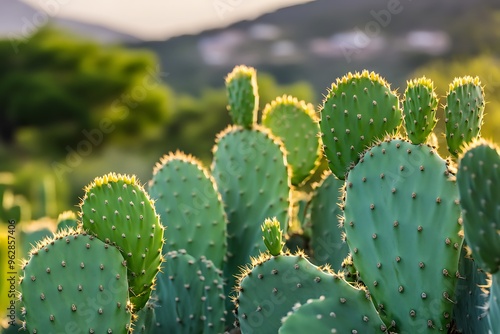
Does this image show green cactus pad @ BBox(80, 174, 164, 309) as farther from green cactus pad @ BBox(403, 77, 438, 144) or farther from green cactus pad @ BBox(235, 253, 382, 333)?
green cactus pad @ BBox(403, 77, 438, 144)

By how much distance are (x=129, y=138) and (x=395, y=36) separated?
9.03 meters

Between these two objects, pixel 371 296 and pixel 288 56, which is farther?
pixel 288 56

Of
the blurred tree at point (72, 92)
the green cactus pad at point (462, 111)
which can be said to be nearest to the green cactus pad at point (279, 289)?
the green cactus pad at point (462, 111)

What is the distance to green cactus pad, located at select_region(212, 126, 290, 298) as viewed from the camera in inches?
90.8

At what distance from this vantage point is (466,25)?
837 inches

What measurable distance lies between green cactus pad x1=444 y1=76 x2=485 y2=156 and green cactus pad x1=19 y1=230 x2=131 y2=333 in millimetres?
812

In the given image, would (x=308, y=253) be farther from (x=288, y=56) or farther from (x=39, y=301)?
(x=288, y=56)

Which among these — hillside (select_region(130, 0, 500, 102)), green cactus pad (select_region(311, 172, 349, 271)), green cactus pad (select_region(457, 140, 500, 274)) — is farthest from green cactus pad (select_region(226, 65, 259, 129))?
hillside (select_region(130, 0, 500, 102))

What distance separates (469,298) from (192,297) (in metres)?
0.76

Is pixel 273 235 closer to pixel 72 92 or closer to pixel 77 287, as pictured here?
pixel 77 287

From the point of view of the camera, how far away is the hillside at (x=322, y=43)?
22672mm

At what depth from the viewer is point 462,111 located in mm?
1800

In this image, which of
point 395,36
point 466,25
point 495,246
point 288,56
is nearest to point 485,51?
point 466,25

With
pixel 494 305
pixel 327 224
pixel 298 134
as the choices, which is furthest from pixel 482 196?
pixel 298 134
